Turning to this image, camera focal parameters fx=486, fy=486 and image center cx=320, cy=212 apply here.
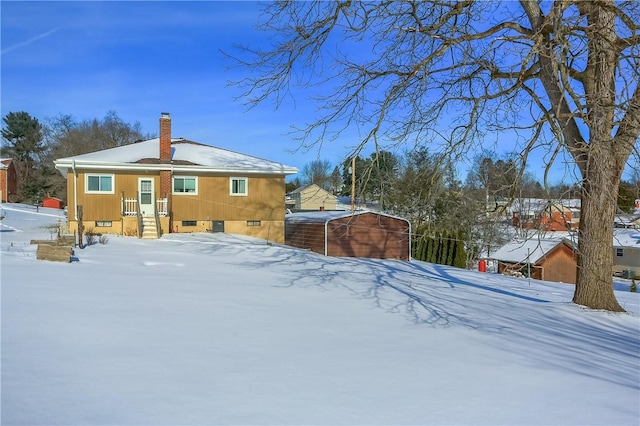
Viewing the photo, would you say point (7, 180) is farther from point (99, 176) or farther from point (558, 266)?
point (558, 266)

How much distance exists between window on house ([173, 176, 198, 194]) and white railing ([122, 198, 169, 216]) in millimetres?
820

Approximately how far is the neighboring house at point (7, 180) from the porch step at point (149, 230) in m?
29.2

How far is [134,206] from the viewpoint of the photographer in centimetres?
2136

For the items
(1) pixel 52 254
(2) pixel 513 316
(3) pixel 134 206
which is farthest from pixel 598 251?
(3) pixel 134 206

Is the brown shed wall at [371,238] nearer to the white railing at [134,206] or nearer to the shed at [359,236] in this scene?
the shed at [359,236]

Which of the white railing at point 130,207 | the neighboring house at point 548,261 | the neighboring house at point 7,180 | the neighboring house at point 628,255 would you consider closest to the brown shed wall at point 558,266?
the neighboring house at point 548,261

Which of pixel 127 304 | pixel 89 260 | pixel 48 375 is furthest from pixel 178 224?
pixel 48 375

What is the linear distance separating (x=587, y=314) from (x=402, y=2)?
22.6 ft

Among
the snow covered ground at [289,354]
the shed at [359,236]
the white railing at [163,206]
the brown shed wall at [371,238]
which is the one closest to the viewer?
the snow covered ground at [289,354]

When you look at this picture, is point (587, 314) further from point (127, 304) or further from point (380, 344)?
point (127, 304)

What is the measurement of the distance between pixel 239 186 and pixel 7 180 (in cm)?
3357

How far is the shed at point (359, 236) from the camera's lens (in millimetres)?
23562

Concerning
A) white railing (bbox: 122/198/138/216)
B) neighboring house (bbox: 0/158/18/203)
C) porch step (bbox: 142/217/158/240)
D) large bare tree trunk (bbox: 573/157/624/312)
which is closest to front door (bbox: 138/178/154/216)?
white railing (bbox: 122/198/138/216)

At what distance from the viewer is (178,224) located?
2219cm
